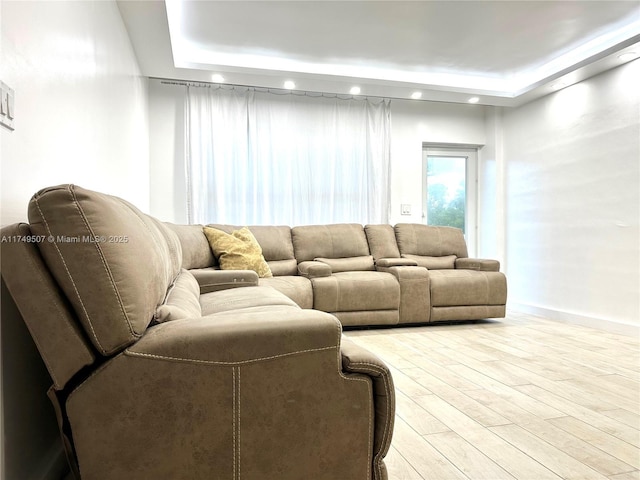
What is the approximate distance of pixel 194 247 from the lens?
140 inches

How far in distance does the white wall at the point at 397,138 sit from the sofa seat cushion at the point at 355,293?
159 cm

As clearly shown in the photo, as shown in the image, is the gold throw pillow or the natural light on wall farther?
the natural light on wall

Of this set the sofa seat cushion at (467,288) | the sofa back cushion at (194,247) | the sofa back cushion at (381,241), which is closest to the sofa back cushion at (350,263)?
the sofa back cushion at (381,241)

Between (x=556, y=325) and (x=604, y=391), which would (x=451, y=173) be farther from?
(x=604, y=391)

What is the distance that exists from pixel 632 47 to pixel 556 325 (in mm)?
2634

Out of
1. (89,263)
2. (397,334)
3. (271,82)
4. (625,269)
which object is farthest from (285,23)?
(625,269)

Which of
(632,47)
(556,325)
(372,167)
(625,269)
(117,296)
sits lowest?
(556,325)

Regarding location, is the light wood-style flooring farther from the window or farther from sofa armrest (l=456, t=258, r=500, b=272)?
the window

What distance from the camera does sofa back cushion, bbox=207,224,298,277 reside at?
413 cm

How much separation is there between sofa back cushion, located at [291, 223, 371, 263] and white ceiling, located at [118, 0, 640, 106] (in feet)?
5.24

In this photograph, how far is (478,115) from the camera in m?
5.71

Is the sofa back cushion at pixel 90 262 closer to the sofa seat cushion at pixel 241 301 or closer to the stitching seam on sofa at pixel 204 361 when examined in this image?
the stitching seam on sofa at pixel 204 361

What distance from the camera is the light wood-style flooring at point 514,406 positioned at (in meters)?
1.51

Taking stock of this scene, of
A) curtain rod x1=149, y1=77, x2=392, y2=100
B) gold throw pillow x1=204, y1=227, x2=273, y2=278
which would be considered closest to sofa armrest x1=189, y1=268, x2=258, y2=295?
gold throw pillow x1=204, y1=227, x2=273, y2=278
